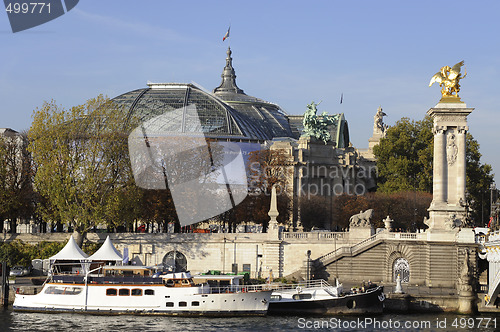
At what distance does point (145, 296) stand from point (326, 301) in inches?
544

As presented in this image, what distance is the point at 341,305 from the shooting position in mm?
65688

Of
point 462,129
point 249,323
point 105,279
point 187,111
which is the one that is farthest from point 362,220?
point 187,111

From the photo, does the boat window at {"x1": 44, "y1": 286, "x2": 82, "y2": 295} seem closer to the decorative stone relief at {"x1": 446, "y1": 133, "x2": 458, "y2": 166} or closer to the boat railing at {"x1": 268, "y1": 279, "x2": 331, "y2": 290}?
the boat railing at {"x1": 268, "y1": 279, "x2": 331, "y2": 290}

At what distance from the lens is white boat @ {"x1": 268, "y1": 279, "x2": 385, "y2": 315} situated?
214 ft

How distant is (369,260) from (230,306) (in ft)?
55.4

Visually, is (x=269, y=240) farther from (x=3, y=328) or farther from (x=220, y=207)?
(x=3, y=328)

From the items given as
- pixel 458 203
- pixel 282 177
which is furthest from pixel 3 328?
pixel 282 177

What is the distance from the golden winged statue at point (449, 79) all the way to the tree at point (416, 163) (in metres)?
35.9

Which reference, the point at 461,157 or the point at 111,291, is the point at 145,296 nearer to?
the point at 111,291

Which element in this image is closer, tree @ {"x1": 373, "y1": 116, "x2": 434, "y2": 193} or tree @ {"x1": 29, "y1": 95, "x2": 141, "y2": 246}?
tree @ {"x1": 29, "y1": 95, "x2": 141, "y2": 246}

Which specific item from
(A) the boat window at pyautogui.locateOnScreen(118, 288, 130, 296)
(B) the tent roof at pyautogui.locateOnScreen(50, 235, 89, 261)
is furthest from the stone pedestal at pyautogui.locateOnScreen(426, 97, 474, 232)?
(B) the tent roof at pyautogui.locateOnScreen(50, 235, 89, 261)

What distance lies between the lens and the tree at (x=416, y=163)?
11069 cm

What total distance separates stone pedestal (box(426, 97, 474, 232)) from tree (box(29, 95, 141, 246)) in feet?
99.0

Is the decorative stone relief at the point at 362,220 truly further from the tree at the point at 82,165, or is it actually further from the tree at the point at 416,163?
the tree at the point at 416,163
